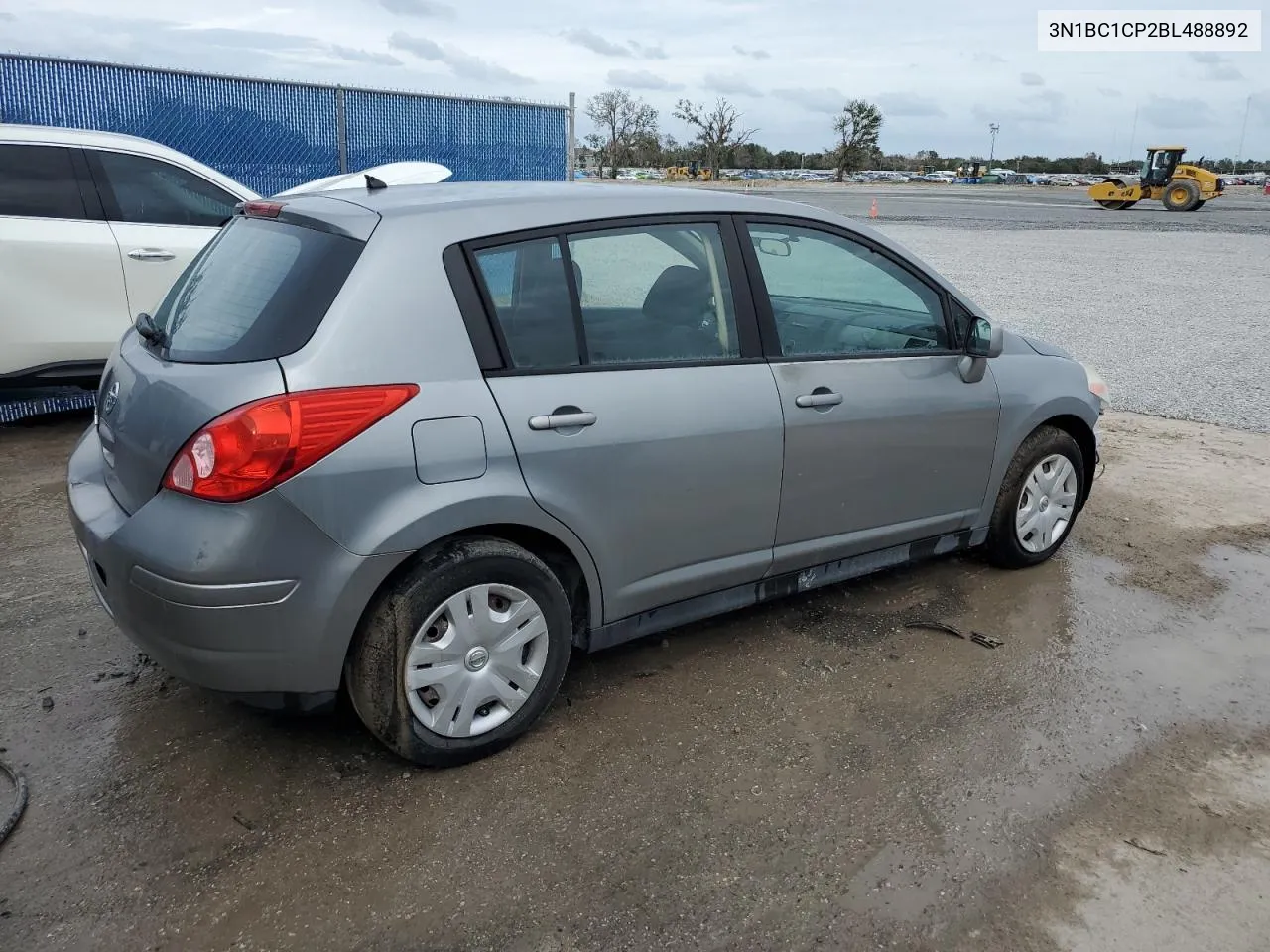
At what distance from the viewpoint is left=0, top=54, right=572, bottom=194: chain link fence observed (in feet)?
26.5

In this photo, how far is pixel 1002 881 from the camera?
265cm

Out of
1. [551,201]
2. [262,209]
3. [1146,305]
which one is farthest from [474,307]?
[1146,305]

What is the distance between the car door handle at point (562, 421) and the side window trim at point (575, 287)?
0.15m

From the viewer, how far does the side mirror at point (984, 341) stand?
13.5ft

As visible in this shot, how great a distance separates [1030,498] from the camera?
459cm

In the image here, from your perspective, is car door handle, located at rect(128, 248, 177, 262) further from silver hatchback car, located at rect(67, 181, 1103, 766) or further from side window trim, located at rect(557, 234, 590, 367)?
side window trim, located at rect(557, 234, 590, 367)

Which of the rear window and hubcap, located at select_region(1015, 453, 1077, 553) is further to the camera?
hubcap, located at select_region(1015, 453, 1077, 553)

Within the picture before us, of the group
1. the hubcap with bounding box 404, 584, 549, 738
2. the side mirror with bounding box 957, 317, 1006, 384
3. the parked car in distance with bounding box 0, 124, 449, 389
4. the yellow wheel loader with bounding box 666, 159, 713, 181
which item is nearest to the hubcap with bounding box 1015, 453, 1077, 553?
the side mirror with bounding box 957, 317, 1006, 384

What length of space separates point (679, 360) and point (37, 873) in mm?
2317

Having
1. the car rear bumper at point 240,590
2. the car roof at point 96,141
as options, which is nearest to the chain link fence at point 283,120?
the car roof at point 96,141

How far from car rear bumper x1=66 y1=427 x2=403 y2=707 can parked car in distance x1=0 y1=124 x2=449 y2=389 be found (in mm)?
3630

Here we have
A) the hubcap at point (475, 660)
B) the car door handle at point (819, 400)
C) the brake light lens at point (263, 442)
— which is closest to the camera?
the brake light lens at point (263, 442)

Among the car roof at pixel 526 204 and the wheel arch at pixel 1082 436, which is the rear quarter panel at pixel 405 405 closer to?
the car roof at pixel 526 204

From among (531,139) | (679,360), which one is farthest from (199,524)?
(531,139)
